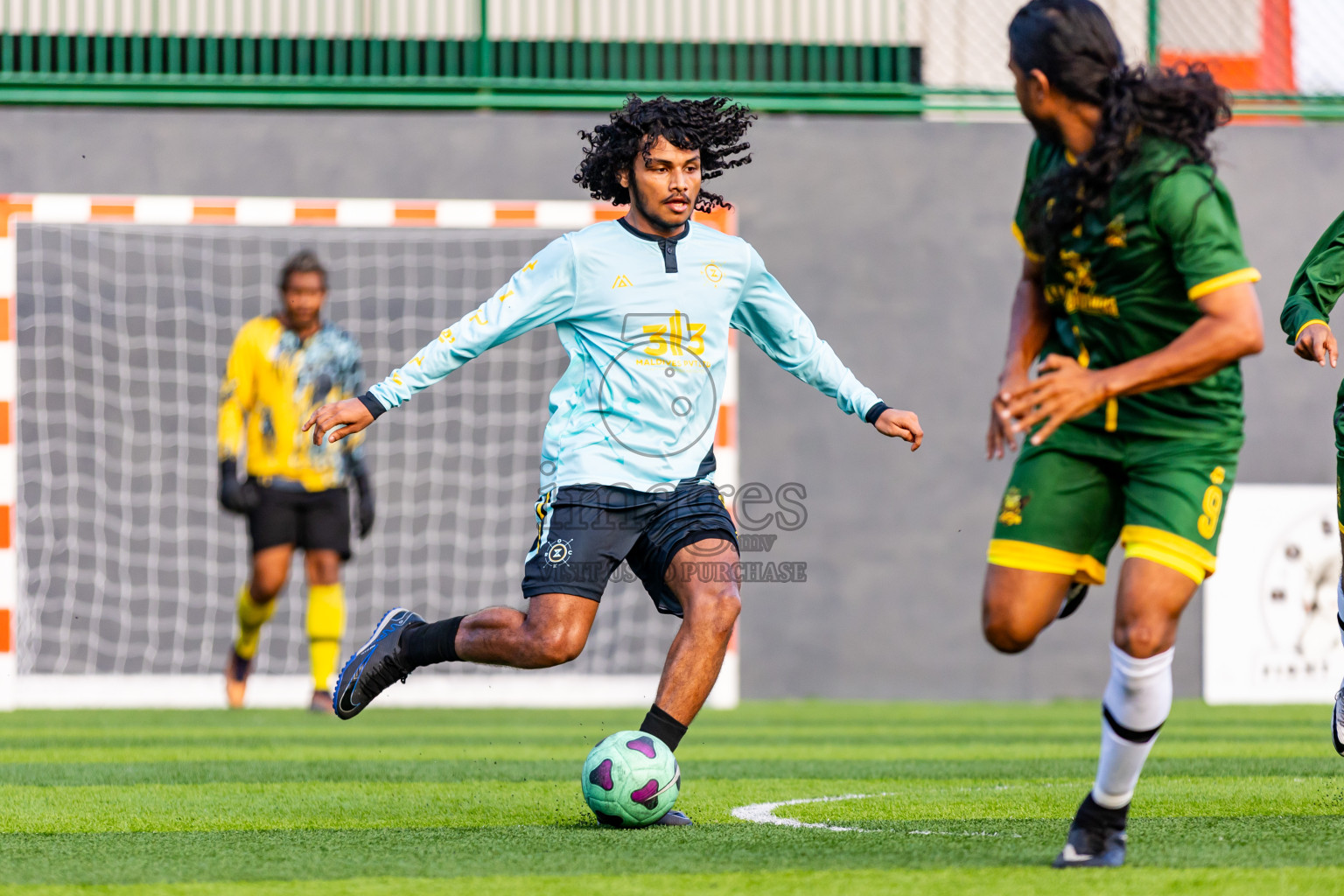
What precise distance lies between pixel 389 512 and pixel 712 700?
2655 mm

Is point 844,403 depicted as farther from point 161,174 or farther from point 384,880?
point 161,174

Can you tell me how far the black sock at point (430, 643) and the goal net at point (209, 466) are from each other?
5.21 m

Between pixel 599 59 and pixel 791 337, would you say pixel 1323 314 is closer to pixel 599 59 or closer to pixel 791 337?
pixel 791 337

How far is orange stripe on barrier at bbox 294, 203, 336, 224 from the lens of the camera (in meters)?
9.77

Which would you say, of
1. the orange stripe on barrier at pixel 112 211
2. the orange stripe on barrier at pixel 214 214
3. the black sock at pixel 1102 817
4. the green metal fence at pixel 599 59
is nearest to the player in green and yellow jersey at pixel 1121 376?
the black sock at pixel 1102 817

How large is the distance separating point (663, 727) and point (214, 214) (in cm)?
621

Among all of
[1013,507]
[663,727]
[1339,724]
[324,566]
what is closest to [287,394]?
[324,566]

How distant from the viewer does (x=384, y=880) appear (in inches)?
137

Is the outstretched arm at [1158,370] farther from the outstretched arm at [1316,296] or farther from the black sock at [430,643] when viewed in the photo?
the black sock at [430,643]

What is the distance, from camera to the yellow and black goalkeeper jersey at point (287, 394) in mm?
9234

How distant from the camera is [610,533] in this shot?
469cm

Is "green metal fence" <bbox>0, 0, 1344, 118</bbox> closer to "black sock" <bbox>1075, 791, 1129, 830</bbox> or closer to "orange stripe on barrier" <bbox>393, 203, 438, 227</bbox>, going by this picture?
"orange stripe on barrier" <bbox>393, 203, 438, 227</bbox>

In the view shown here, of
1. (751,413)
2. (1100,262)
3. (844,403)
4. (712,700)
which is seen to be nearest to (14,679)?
(712,700)

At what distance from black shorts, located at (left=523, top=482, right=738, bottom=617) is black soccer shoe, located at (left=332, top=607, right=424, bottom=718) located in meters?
0.52
